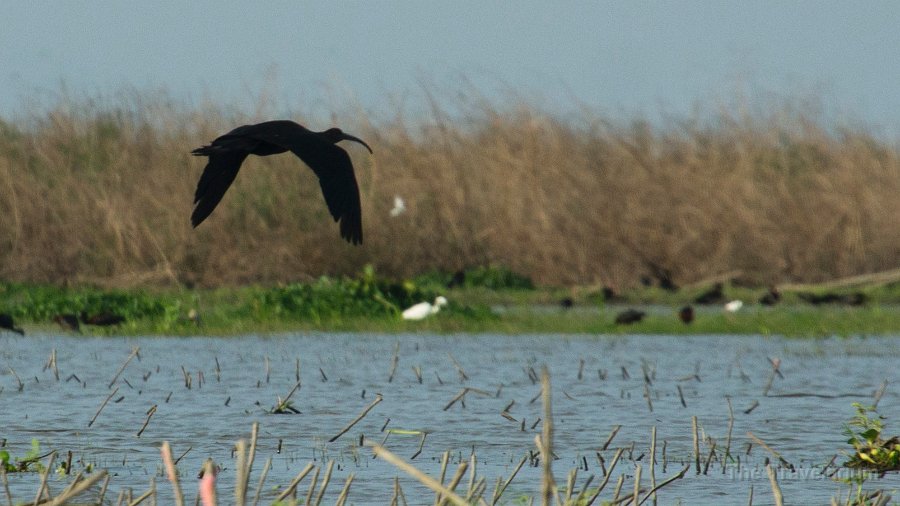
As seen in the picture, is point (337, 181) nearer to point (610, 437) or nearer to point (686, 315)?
point (610, 437)

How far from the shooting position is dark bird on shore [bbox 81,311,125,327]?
1216 centimetres

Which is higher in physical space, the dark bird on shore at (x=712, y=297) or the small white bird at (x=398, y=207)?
the small white bird at (x=398, y=207)

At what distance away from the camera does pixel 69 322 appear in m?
12.1

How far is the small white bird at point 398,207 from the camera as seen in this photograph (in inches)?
619

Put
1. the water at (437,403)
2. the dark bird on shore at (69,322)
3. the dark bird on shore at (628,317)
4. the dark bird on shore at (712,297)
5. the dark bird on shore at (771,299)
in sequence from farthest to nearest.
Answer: the dark bird on shore at (712,297), the dark bird on shore at (771,299), the dark bird on shore at (628,317), the dark bird on shore at (69,322), the water at (437,403)

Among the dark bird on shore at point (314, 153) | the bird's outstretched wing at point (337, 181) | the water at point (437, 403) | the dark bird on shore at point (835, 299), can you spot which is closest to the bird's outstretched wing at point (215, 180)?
the dark bird on shore at point (314, 153)

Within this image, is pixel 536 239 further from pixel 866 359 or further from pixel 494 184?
pixel 866 359

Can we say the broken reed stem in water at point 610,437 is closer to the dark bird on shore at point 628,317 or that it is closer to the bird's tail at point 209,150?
the bird's tail at point 209,150

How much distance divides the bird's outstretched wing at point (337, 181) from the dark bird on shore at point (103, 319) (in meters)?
6.36

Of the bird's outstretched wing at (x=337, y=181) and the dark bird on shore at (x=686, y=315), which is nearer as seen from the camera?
the bird's outstretched wing at (x=337, y=181)

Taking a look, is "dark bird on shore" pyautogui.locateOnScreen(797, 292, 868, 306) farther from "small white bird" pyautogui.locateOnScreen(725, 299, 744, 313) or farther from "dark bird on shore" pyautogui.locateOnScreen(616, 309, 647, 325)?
"dark bird on shore" pyautogui.locateOnScreen(616, 309, 647, 325)

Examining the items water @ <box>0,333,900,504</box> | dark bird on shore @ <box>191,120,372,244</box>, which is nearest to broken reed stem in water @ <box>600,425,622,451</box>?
water @ <box>0,333,900,504</box>

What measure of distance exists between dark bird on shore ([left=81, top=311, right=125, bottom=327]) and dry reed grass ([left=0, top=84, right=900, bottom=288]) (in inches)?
111

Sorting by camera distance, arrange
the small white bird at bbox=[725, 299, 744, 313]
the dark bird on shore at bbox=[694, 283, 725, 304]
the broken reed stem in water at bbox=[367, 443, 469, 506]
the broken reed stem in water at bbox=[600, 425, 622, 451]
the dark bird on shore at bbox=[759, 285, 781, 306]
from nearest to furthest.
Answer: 1. the broken reed stem in water at bbox=[367, 443, 469, 506]
2. the broken reed stem in water at bbox=[600, 425, 622, 451]
3. the small white bird at bbox=[725, 299, 744, 313]
4. the dark bird on shore at bbox=[759, 285, 781, 306]
5. the dark bird on shore at bbox=[694, 283, 725, 304]
